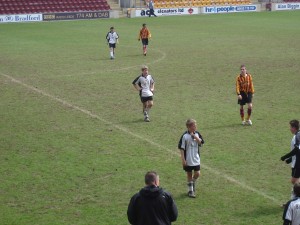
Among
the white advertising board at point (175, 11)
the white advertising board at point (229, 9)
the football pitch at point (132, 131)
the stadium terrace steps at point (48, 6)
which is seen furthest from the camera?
the white advertising board at point (229, 9)

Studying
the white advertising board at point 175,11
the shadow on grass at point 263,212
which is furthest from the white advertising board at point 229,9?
the shadow on grass at point 263,212

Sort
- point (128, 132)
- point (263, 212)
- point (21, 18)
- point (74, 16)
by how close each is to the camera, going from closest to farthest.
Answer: point (263, 212) → point (128, 132) → point (21, 18) → point (74, 16)

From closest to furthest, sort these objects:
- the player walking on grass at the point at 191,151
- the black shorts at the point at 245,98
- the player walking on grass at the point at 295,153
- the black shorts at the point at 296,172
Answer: the player walking on grass at the point at 295,153 → the black shorts at the point at 296,172 → the player walking on grass at the point at 191,151 → the black shorts at the point at 245,98

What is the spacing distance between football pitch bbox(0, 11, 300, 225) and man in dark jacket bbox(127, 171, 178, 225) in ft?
11.4

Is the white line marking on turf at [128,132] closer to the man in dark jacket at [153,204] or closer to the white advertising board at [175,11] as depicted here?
the man in dark jacket at [153,204]

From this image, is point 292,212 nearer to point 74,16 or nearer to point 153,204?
point 153,204

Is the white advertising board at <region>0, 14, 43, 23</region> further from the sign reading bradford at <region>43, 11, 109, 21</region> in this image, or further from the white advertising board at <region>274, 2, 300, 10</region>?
the white advertising board at <region>274, 2, 300, 10</region>

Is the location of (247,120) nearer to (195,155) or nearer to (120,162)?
(120,162)

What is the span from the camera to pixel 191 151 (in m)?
14.3

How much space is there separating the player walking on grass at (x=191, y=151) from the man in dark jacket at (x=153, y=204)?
4.36 metres

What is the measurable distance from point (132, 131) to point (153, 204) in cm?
1120

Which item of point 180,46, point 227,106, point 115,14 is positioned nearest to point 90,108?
point 227,106

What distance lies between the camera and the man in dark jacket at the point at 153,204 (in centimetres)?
959

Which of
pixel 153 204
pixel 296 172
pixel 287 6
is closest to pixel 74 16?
pixel 287 6
